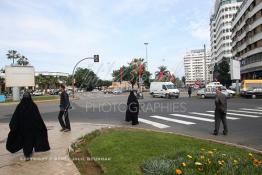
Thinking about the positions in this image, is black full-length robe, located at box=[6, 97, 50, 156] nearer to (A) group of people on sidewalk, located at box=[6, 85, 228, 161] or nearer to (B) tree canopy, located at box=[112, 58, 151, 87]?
(A) group of people on sidewalk, located at box=[6, 85, 228, 161]

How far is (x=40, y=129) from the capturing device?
7539mm

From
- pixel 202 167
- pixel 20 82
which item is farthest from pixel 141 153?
pixel 20 82

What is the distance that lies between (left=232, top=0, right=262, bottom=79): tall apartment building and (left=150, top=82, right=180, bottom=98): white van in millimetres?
21395

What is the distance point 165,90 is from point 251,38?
29.0 metres

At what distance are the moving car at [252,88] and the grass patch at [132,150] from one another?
29016mm

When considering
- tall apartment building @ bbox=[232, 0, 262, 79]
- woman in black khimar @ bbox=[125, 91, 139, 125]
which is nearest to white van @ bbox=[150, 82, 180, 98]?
tall apartment building @ bbox=[232, 0, 262, 79]

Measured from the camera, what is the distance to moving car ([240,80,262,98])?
35.5 metres

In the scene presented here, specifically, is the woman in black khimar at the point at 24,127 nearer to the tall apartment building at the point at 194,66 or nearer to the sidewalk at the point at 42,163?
the sidewalk at the point at 42,163

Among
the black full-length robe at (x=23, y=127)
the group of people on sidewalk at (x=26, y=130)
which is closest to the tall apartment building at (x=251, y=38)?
the group of people on sidewalk at (x=26, y=130)

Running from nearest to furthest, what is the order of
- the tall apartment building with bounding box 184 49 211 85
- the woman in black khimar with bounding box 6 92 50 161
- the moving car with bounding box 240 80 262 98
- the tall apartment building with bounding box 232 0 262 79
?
the woman in black khimar with bounding box 6 92 50 161
the moving car with bounding box 240 80 262 98
the tall apartment building with bounding box 232 0 262 79
the tall apartment building with bounding box 184 49 211 85

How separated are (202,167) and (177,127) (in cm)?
741

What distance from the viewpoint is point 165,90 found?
139 ft

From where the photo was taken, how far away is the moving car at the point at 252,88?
1396 inches

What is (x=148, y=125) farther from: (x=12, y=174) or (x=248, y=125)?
(x=12, y=174)
